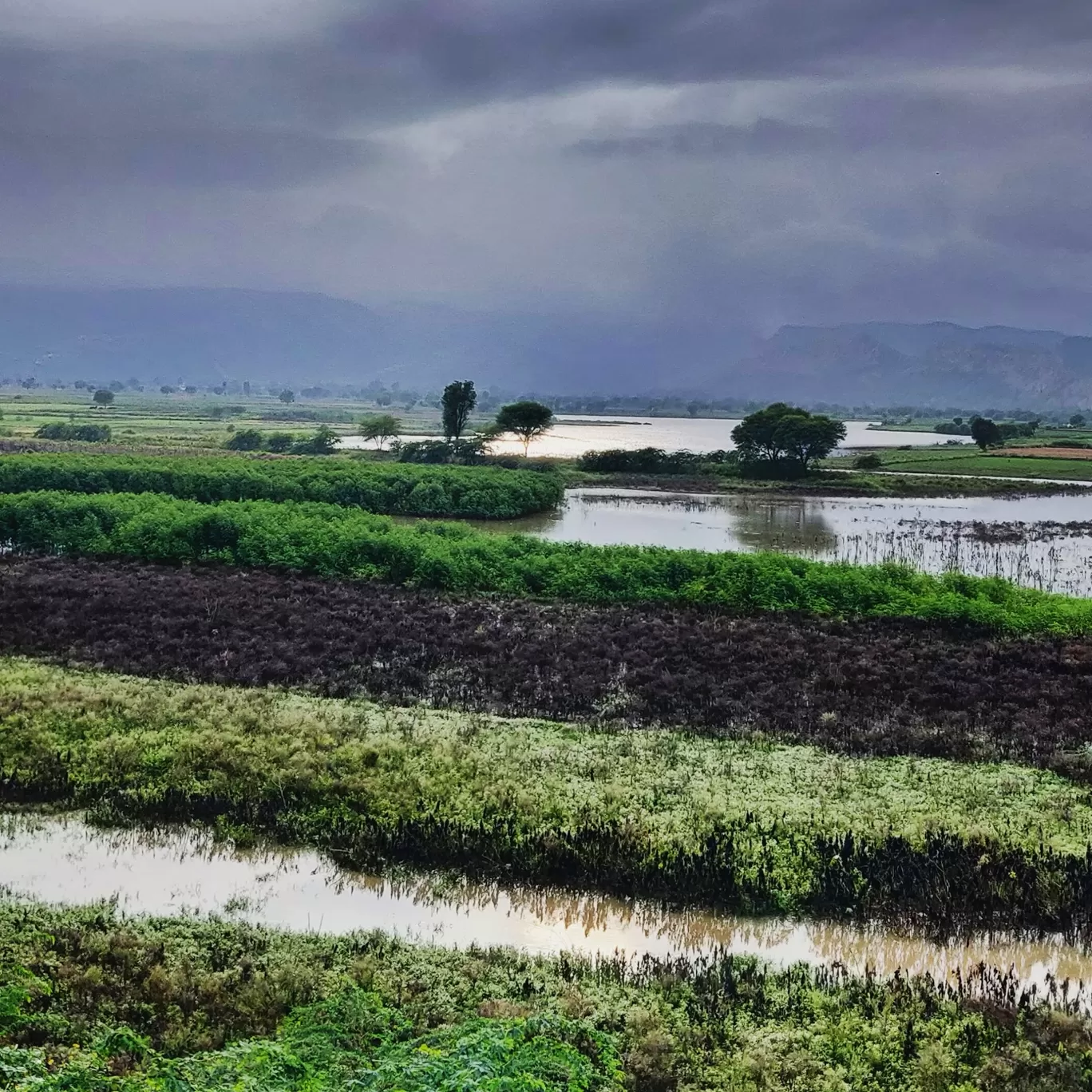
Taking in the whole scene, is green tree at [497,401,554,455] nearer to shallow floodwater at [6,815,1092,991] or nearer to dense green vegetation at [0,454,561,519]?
dense green vegetation at [0,454,561,519]

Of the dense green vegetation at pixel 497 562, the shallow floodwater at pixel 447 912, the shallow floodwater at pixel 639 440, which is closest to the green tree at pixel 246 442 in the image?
the shallow floodwater at pixel 639 440

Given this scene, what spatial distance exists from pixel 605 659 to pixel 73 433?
75319 mm

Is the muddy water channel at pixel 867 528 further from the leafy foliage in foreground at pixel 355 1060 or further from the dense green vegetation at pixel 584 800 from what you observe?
the leafy foliage in foreground at pixel 355 1060

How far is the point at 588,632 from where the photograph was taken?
2339 cm

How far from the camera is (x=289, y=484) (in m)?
46.7

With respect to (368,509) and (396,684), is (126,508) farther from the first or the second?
(396,684)

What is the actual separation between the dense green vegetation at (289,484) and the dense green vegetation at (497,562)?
10.1 m

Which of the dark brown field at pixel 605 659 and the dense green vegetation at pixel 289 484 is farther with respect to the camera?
the dense green vegetation at pixel 289 484

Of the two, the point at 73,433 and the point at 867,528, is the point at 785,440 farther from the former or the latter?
the point at 73,433

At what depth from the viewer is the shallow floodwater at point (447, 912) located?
10312 millimetres

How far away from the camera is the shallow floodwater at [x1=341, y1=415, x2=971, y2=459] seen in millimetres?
93494

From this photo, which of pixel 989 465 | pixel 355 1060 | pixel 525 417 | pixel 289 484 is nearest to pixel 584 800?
pixel 355 1060

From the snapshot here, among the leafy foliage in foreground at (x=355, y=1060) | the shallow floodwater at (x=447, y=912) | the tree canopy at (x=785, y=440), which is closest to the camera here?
the leafy foliage in foreground at (x=355, y=1060)

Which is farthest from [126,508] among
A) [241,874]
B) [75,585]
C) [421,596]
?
[241,874]
